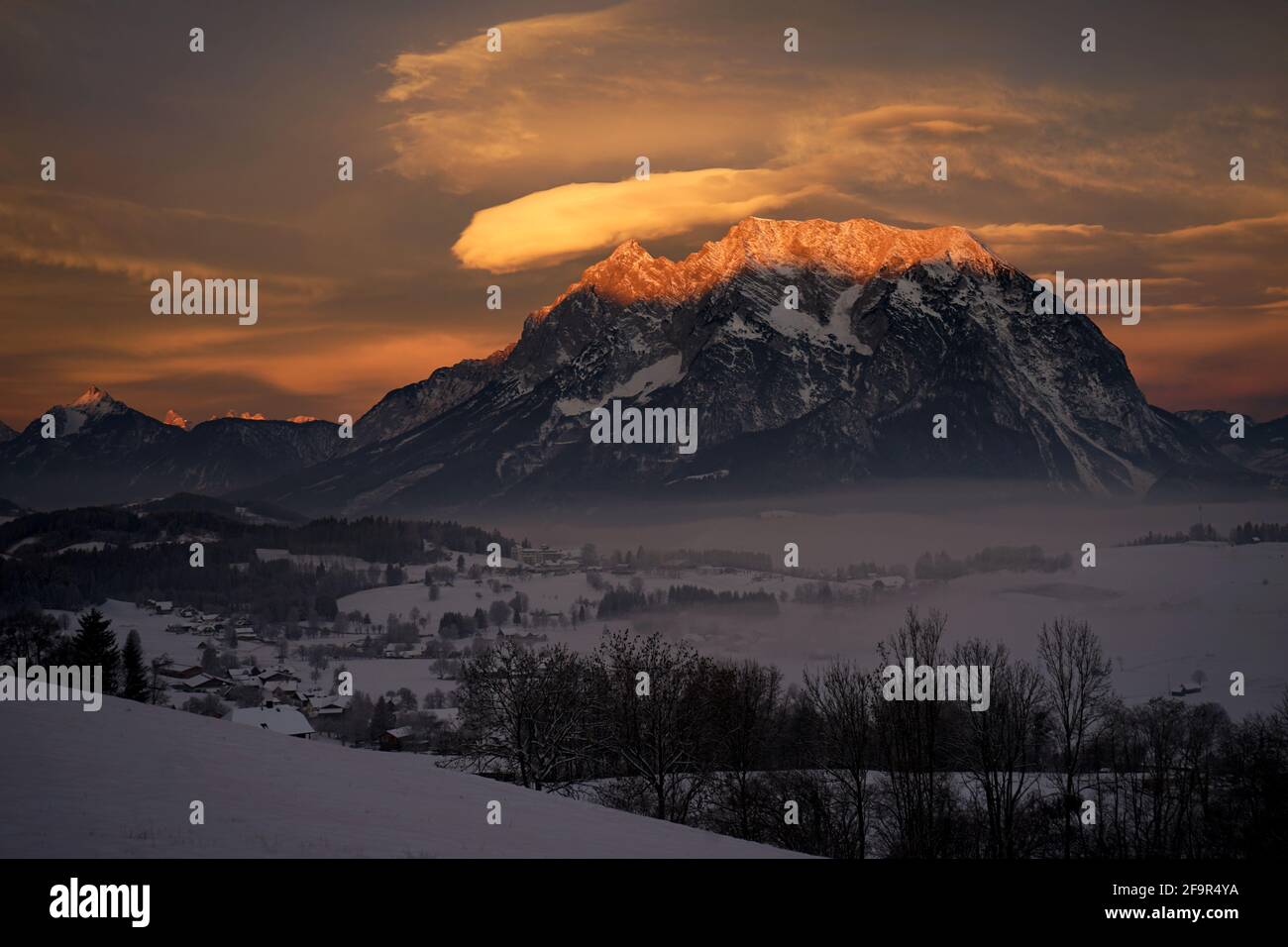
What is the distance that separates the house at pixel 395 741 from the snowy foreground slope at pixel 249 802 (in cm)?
7732

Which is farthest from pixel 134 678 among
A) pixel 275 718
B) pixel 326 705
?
pixel 326 705

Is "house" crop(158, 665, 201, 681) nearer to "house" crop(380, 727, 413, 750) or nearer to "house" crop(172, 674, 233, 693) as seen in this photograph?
"house" crop(172, 674, 233, 693)

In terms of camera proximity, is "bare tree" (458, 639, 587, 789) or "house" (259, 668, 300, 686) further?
"house" (259, 668, 300, 686)

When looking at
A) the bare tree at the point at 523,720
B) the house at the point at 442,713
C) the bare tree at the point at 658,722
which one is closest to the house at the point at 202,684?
the house at the point at 442,713

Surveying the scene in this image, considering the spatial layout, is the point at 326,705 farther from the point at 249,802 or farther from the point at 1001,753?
the point at 249,802

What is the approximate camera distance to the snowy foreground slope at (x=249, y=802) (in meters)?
23.6

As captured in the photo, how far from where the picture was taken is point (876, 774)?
61.6 meters

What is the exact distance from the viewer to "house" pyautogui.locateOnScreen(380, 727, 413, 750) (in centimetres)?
11606

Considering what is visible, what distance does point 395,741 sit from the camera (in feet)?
384

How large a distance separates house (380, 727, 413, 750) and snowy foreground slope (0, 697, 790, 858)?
77316mm

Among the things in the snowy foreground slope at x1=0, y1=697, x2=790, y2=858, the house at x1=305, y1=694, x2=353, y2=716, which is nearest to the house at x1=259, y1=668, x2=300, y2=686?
the house at x1=305, y1=694, x2=353, y2=716

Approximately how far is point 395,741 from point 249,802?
92.6m
